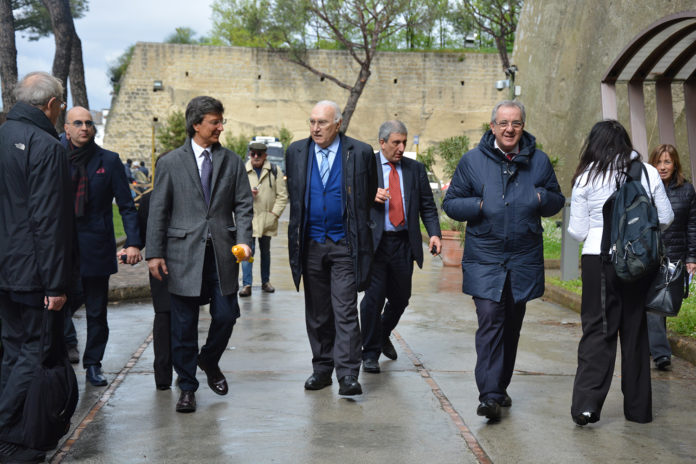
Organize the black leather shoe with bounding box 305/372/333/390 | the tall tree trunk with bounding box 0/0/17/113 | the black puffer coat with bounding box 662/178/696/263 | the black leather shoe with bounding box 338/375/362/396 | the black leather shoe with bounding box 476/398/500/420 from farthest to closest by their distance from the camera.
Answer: the tall tree trunk with bounding box 0/0/17/113 → the black puffer coat with bounding box 662/178/696/263 → the black leather shoe with bounding box 305/372/333/390 → the black leather shoe with bounding box 338/375/362/396 → the black leather shoe with bounding box 476/398/500/420

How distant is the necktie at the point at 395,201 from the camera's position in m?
6.41

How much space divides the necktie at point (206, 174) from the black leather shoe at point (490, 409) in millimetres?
1965

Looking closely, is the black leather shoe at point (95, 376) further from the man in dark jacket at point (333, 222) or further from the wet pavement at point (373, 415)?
the man in dark jacket at point (333, 222)

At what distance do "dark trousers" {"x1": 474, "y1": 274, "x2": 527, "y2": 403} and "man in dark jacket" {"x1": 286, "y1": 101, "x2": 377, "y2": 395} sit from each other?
0.85m

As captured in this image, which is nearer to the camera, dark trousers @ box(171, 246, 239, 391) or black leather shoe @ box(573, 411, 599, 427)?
black leather shoe @ box(573, 411, 599, 427)

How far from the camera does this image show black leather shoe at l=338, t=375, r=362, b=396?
545cm

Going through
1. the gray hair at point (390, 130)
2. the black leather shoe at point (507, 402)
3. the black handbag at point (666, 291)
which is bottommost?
the black leather shoe at point (507, 402)

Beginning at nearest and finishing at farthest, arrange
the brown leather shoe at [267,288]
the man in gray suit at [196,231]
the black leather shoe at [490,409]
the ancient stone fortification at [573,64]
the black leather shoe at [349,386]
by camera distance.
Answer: the black leather shoe at [490,409]
the man in gray suit at [196,231]
the black leather shoe at [349,386]
the brown leather shoe at [267,288]
the ancient stone fortification at [573,64]

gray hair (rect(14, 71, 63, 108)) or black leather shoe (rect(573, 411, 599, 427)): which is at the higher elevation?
gray hair (rect(14, 71, 63, 108))

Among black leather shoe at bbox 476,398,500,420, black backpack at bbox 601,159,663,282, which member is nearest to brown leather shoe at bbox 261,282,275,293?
black leather shoe at bbox 476,398,500,420

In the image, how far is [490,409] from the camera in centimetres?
489

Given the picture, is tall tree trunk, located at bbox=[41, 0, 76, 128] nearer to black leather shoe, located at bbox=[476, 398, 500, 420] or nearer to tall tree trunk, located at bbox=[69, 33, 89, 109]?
tall tree trunk, located at bbox=[69, 33, 89, 109]

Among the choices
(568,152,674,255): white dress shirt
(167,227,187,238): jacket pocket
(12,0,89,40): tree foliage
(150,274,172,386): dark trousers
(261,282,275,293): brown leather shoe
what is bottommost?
(261,282,275,293): brown leather shoe

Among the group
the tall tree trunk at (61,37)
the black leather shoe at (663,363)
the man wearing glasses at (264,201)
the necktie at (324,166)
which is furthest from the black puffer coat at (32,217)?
the tall tree trunk at (61,37)
